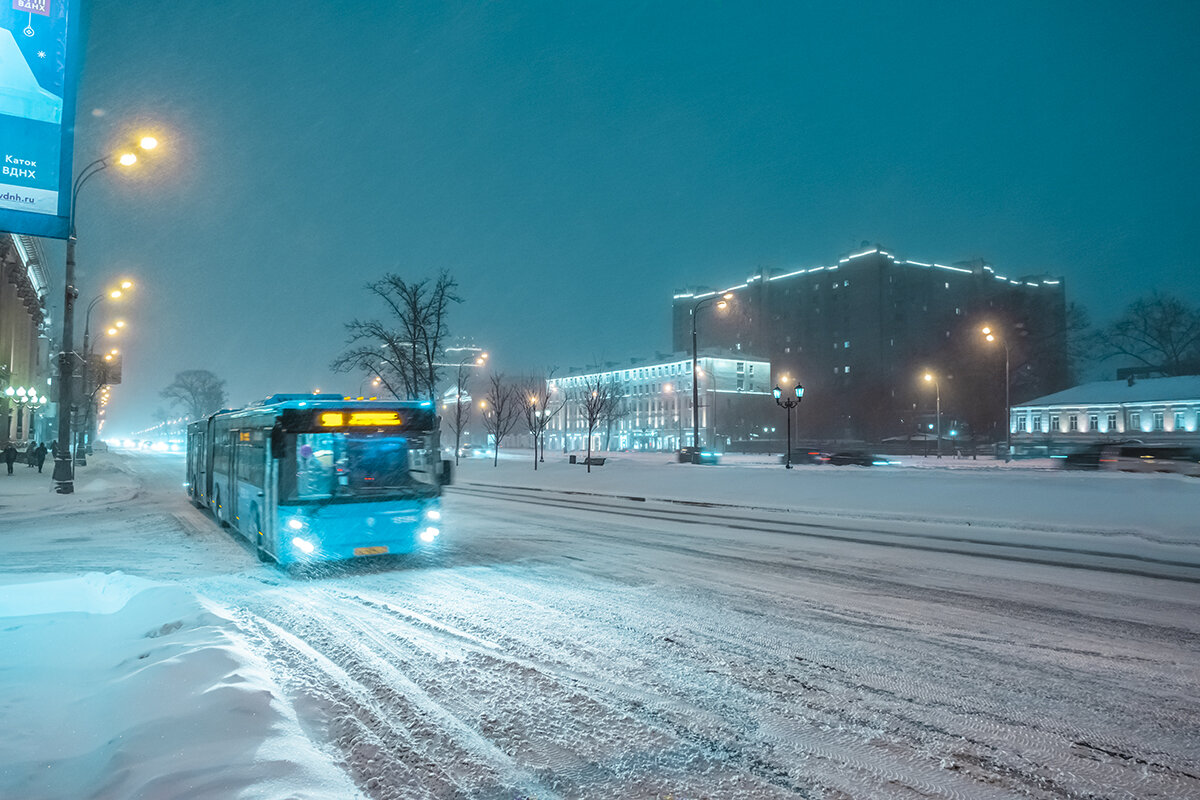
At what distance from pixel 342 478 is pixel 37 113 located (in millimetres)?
5954

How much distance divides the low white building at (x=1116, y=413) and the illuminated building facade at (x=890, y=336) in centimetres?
379

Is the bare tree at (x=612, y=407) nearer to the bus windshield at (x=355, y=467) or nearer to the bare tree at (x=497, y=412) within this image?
the bare tree at (x=497, y=412)

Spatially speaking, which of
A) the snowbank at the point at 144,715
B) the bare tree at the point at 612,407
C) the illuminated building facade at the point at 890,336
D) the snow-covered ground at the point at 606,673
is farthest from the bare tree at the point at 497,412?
the snowbank at the point at 144,715

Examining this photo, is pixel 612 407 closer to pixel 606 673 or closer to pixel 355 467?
pixel 355 467

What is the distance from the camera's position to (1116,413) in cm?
6819

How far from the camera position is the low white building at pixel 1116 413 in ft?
208

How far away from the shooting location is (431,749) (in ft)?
15.4

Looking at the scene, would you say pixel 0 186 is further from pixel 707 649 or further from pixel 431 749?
pixel 707 649

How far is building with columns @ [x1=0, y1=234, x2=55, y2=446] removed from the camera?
155ft

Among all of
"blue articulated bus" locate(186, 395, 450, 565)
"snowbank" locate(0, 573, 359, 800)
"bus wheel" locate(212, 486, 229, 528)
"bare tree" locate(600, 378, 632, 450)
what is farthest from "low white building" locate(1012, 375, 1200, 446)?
"snowbank" locate(0, 573, 359, 800)

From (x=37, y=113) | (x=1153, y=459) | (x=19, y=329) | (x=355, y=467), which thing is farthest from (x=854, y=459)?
(x=19, y=329)

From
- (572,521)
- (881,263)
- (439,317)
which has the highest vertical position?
(881,263)

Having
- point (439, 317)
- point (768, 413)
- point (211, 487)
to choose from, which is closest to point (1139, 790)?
point (211, 487)

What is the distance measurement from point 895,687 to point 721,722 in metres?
1.53
